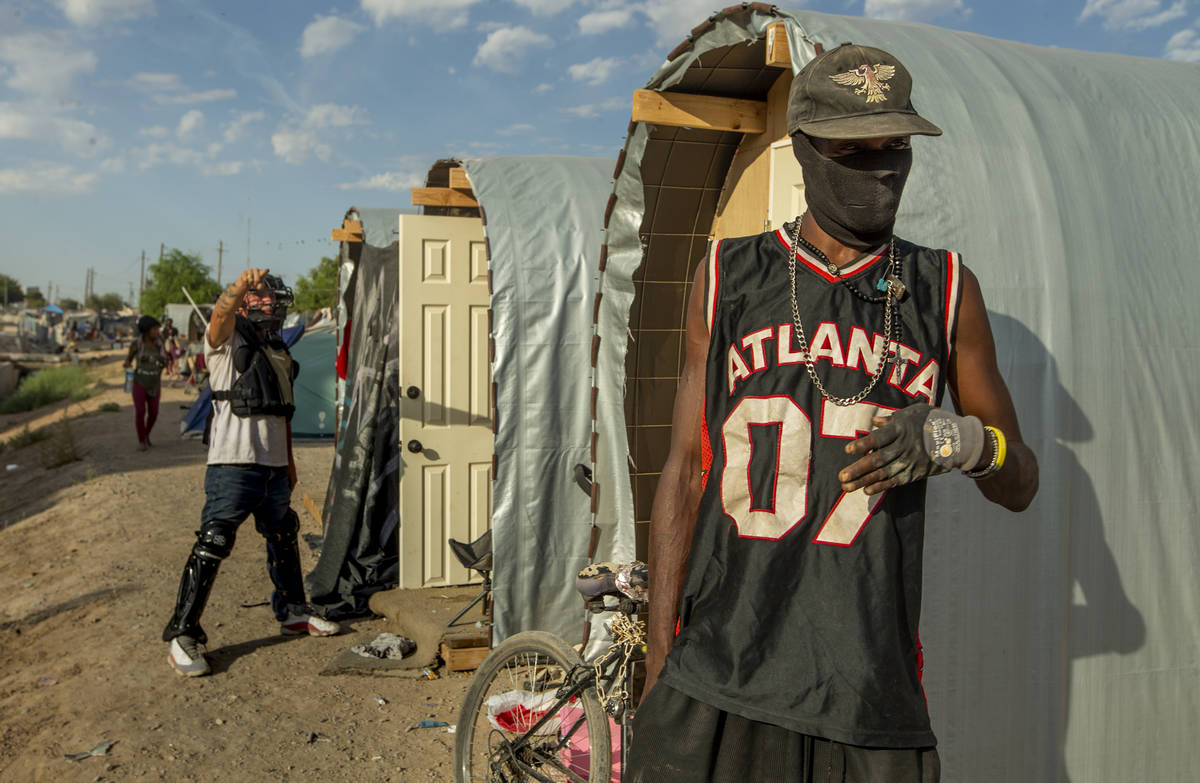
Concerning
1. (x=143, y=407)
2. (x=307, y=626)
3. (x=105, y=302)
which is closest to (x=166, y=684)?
(x=307, y=626)

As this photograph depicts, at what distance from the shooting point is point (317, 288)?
42.3 m

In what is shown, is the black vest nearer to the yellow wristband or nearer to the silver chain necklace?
the silver chain necklace

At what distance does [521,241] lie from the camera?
586 centimetres

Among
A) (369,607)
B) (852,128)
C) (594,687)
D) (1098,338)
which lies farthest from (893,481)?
(369,607)

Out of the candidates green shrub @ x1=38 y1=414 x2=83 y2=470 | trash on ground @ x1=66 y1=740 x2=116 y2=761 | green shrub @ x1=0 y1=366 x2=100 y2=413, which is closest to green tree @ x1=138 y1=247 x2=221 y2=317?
green shrub @ x1=0 y1=366 x2=100 y2=413

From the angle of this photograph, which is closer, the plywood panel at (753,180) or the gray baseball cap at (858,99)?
the gray baseball cap at (858,99)

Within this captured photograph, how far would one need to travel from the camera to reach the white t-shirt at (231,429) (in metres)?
5.43

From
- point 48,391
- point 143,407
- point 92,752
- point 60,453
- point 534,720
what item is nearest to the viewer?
point 534,720

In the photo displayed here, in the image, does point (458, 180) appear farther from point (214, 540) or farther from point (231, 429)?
point (214, 540)

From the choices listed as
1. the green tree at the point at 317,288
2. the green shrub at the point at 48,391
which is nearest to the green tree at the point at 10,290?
the green tree at the point at 317,288

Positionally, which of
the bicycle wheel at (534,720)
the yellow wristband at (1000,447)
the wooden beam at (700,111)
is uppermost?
the wooden beam at (700,111)

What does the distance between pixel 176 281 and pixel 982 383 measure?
6183 cm

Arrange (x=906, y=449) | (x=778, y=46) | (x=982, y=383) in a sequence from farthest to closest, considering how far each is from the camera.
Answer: (x=778, y=46)
(x=982, y=383)
(x=906, y=449)

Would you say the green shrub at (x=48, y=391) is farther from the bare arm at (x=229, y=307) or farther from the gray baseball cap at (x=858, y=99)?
the gray baseball cap at (x=858, y=99)
